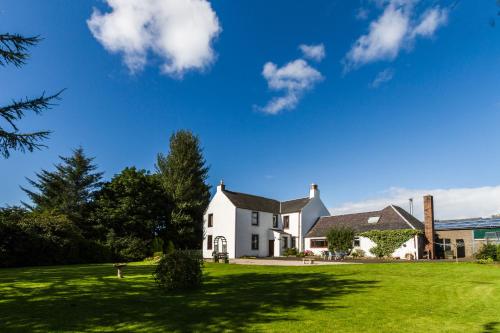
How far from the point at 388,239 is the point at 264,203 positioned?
16.6 metres

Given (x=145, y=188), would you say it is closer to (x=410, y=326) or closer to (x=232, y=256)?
(x=232, y=256)

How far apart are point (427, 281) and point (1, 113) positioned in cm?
1765

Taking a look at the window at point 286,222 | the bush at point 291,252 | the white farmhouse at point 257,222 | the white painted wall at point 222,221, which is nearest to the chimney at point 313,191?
the white farmhouse at point 257,222

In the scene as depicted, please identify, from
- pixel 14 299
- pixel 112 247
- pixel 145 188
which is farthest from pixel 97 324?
pixel 145 188

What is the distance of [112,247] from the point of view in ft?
115

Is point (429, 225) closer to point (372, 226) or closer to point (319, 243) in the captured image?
point (372, 226)

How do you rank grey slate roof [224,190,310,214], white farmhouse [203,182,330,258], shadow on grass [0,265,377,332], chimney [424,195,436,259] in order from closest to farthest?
shadow on grass [0,265,377,332], chimney [424,195,436,259], white farmhouse [203,182,330,258], grey slate roof [224,190,310,214]

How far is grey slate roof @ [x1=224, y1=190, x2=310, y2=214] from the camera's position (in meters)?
42.9

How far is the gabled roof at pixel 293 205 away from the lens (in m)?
46.1

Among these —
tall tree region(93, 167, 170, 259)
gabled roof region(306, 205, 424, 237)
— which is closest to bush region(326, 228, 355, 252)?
gabled roof region(306, 205, 424, 237)

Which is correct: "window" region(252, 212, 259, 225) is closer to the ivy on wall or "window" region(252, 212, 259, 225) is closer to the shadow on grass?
the ivy on wall

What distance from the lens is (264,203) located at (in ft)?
155

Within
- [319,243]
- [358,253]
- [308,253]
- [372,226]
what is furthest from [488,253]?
[308,253]

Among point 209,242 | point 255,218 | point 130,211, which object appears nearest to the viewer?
Answer: point 130,211
